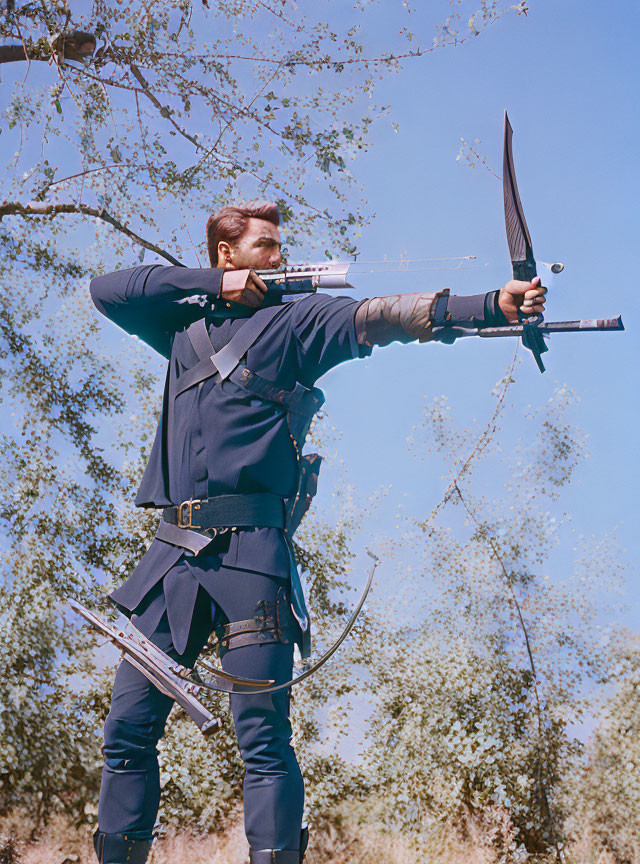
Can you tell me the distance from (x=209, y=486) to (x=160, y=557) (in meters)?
0.27

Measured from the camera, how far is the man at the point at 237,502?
2285mm

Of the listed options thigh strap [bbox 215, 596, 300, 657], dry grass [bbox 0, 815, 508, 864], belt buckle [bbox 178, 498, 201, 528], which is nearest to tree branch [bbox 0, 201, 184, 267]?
belt buckle [bbox 178, 498, 201, 528]

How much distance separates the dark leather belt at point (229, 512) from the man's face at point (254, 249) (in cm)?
83

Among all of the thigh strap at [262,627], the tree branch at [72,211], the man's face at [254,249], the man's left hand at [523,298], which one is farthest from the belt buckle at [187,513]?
the tree branch at [72,211]

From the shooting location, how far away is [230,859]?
14.2 ft

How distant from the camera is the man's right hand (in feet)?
8.67

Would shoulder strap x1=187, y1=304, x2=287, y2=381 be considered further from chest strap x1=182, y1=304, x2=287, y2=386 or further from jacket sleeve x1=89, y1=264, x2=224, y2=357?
jacket sleeve x1=89, y1=264, x2=224, y2=357

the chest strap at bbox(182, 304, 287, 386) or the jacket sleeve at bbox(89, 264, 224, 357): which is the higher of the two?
the jacket sleeve at bbox(89, 264, 224, 357)

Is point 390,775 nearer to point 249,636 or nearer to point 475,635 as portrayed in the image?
point 475,635

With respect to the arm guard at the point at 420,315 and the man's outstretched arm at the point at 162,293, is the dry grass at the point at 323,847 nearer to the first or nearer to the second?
the man's outstretched arm at the point at 162,293

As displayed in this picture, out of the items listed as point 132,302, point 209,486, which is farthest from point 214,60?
point 209,486

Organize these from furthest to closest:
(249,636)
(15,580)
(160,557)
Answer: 1. (15,580)
2. (160,557)
3. (249,636)

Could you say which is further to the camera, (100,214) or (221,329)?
(100,214)

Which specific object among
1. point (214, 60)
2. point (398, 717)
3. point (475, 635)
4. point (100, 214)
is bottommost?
point (398, 717)
